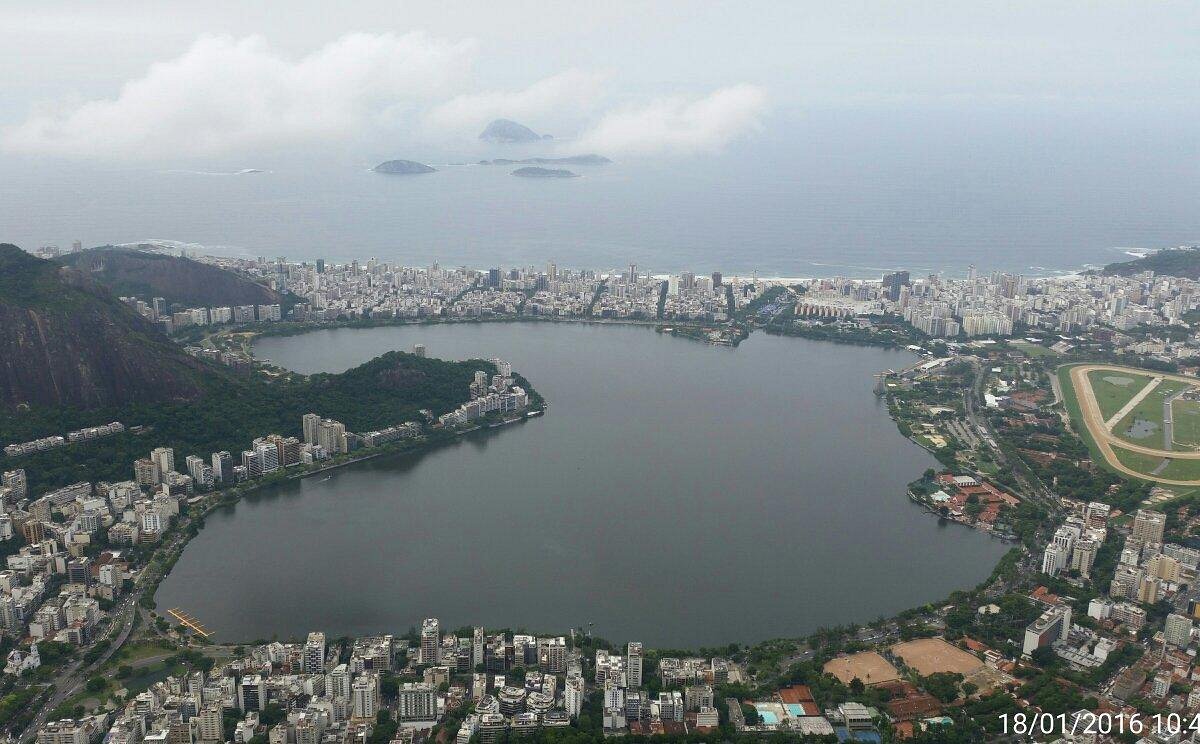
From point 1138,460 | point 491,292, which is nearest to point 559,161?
point 491,292

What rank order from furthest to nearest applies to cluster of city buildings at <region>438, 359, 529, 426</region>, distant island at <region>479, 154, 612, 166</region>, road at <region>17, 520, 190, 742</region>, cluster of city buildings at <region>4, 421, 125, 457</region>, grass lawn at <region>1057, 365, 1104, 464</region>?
distant island at <region>479, 154, 612, 166</region>
cluster of city buildings at <region>438, 359, 529, 426</region>
grass lawn at <region>1057, 365, 1104, 464</region>
cluster of city buildings at <region>4, 421, 125, 457</region>
road at <region>17, 520, 190, 742</region>

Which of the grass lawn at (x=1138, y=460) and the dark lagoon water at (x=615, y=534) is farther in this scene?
the grass lawn at (x=1138, y=460)

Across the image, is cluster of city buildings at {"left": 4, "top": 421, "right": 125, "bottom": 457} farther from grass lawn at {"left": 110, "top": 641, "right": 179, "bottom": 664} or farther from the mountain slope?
the mountain slope

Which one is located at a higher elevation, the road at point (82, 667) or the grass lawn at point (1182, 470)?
the grass lawn at point (1182, 470)

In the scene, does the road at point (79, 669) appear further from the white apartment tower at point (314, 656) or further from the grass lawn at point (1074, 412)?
the grass lawn at point (1074, 412)

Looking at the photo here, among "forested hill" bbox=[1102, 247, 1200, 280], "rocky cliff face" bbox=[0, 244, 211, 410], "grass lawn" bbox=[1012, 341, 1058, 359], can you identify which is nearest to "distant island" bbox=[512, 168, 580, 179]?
"forested hill" bbox=[1102, 247, 1200, 280]

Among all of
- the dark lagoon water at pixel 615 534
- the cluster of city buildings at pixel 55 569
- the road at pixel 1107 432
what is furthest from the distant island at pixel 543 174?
the cluster of city buildings at pixel 55 569

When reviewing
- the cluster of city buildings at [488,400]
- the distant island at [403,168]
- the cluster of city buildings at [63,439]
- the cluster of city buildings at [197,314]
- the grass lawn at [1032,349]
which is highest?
the distant island at [403,168]

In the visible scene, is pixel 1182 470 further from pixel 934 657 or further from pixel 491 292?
pixel 491 292
